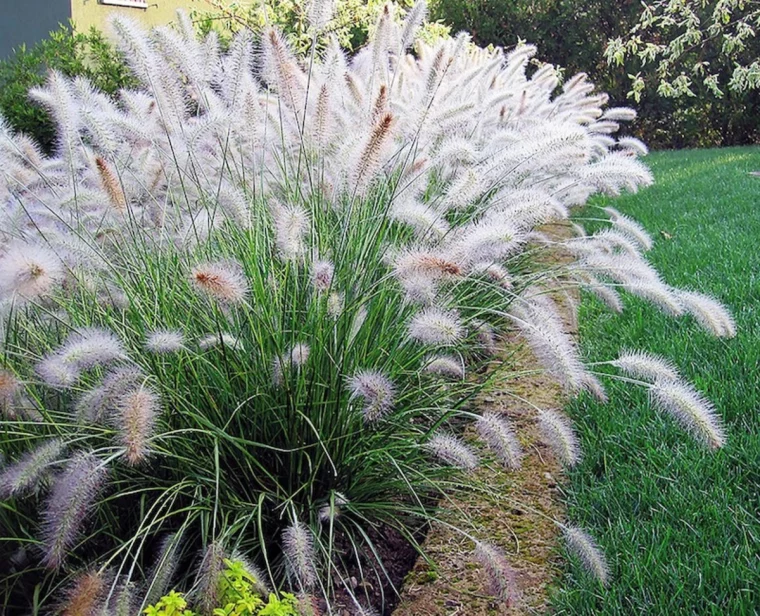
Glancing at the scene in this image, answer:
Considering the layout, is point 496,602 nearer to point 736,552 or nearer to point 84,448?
point 736,552

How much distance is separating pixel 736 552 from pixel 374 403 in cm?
87

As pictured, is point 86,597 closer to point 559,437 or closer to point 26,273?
point 26,273

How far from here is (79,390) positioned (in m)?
1.68

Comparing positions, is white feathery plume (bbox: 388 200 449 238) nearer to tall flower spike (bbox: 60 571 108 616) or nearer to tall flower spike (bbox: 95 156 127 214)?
tall flower spike (bbox: 95 156 127 214)

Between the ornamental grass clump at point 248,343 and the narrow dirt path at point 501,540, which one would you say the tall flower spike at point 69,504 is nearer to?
the ornamental grass clump at point 248,343

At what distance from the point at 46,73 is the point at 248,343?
13.7ft

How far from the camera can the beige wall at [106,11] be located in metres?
8.57

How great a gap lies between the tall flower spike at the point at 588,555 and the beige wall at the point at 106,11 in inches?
309

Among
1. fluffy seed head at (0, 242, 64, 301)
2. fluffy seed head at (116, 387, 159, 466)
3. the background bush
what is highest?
fluffy seed head at (0, 242, 64, 301)

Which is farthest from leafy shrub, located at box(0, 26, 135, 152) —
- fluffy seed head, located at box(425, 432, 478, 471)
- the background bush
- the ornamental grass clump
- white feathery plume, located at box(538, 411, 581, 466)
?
the background bush

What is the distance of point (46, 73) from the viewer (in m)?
5.11

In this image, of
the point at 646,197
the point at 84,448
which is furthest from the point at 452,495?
the point at 646,197

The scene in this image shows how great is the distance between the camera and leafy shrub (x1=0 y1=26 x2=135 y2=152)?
5195mm

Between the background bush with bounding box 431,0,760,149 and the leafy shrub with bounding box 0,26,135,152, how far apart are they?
672 cm
